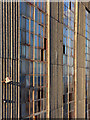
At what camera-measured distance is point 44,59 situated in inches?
463

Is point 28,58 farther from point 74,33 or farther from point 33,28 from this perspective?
point 74,33

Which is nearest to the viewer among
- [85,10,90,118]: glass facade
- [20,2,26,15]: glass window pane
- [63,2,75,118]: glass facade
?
[20,2,26,15]: glass window pane

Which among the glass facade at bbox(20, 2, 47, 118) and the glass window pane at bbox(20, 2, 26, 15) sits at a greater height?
the glass window pane at bbox(20, 2, 26, 15)

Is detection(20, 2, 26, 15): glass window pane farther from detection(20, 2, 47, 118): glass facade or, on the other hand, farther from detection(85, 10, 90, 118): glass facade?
detection(85, 10, 90, 118): glass facade

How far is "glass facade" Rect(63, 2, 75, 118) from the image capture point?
13.9 m

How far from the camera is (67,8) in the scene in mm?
14219

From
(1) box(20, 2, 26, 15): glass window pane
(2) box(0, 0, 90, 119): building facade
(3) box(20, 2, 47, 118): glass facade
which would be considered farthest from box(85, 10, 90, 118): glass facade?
(1) box(20, 2, 26, 15): glass window pane

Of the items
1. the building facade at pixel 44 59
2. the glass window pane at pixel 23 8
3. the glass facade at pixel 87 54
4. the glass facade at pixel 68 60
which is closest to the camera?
the building facade at pixel 44 59

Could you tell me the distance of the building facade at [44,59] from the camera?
8.71 m

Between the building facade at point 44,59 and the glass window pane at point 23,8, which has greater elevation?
the glass window pane at point 23,8

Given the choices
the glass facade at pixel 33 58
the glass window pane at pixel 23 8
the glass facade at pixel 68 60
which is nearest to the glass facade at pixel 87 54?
the glass facade at pixel 68 60

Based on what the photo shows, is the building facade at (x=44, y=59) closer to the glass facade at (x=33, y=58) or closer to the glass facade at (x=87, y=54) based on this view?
the glass facade at (x=33, y=58)

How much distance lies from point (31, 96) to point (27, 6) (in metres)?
5.61

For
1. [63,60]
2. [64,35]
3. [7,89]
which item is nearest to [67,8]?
[64,35]
